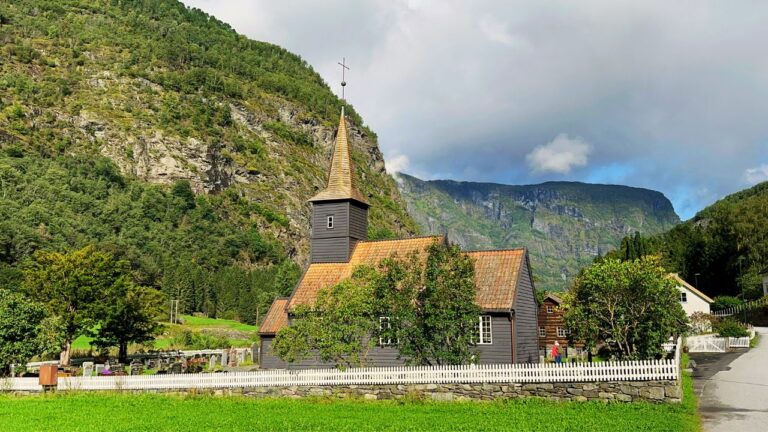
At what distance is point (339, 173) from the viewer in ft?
127

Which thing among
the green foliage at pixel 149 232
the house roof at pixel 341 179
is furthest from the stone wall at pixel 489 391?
the green foliage at pixel 149 232

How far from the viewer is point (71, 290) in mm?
38375

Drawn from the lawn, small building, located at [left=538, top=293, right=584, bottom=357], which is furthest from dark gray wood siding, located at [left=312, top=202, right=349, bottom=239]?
small building, located at [left=538, top=293, right=584, bottom=357]

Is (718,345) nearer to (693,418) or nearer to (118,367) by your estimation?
(693,418)

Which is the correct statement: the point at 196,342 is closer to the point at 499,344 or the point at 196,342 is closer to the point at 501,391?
the point at 499,344

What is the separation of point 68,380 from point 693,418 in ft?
81.4

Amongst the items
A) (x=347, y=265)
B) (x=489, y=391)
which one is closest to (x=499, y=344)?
(x=489, y=391)

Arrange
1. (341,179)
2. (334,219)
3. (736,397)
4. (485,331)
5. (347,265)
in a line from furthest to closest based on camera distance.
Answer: (341,179) < (334,219) < (347,265) < (485,331) < (736,397)

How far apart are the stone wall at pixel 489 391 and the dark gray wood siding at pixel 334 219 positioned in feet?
44.9

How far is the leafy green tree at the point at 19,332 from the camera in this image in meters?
29.3

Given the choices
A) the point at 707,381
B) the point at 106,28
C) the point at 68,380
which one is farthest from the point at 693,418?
the point at 106,28

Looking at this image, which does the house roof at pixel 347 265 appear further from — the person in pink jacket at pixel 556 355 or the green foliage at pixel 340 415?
the green foliage at pixel 340 415

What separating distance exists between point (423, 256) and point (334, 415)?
34.9ft

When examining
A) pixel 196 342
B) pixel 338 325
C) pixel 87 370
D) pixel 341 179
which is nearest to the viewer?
pixel 338 325
